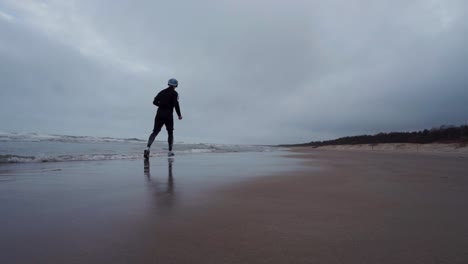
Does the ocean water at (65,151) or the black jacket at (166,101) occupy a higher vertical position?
the black jacket at (166,101)

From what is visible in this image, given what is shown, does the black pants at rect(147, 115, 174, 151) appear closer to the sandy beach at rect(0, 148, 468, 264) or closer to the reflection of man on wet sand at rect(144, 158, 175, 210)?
the reflection of man on wet sand at rect(144, 158, 175, 210)

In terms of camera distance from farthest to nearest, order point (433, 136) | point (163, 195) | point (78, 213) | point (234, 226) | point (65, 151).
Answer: point (433, 136) → point (65, 151) → point (163, 195) → point (78, 213) → point (234, 226)

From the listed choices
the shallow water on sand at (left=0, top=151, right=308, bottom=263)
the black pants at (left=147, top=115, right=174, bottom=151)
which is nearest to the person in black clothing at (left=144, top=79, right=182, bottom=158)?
the black pants at (left=147, top=115, right=174, bottom=151)

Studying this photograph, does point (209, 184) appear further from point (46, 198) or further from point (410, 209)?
point (410, 209)

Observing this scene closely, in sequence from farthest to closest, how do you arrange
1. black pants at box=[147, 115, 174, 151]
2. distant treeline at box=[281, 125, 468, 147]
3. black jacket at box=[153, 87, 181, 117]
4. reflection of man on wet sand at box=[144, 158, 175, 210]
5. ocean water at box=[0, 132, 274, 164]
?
distant treeline at box=[281, 125, 468, 147] < black jacket at box=[153, 87, 181, 117] < black pants at box=[147, 115, 174, 151] < ocean water at box=[0, 132, 274, 164] < reflection of man on wet sand at box=[144, 158, 175, 210]

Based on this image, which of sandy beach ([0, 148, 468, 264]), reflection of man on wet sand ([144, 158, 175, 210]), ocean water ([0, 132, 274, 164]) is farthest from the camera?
ocean water ([0, 132, 274, 164])

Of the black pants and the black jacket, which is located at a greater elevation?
the black jacket

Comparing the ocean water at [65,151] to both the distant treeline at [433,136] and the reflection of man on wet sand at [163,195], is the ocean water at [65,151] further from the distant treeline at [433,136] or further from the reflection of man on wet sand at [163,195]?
the distant treeline at [433,136]

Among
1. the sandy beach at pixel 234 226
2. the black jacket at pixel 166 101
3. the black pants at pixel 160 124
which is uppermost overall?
the black jacket at pixel 166 101

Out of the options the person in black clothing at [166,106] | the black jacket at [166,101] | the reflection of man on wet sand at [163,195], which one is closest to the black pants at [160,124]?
the person in black clothing at [166,106]

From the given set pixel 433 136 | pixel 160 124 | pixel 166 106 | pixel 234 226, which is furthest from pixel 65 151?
pixel 433 136

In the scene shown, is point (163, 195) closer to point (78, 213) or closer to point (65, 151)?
point (78, 213)

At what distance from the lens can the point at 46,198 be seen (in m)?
1.68

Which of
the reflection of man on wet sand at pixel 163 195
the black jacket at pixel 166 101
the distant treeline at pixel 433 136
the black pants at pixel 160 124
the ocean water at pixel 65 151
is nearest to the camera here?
the reflection of man on wet sand at pixel 163 195
